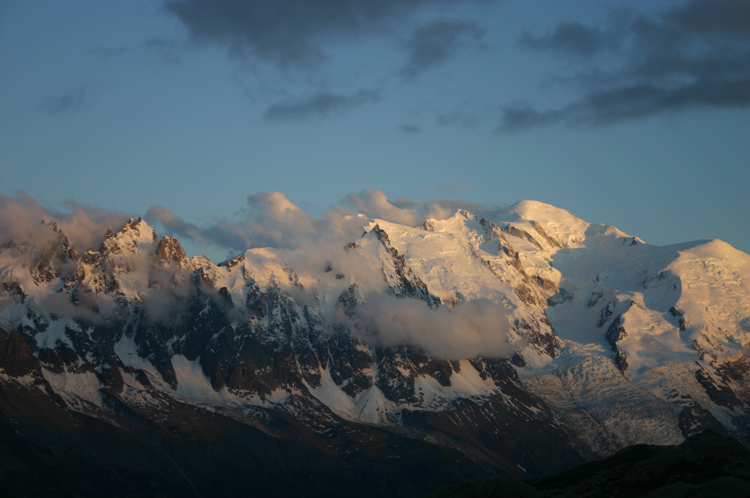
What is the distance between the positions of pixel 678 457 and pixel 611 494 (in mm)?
29025

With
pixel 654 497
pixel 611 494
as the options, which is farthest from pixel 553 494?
pixel 654 497

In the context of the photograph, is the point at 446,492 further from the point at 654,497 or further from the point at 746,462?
the point at 746,462

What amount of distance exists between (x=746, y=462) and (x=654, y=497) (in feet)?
163

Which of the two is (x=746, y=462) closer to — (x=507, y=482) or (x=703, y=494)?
(x=703, y=494)

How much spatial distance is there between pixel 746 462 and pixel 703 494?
50075 mm

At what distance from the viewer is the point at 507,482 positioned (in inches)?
6407

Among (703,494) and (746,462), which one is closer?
(703,494)

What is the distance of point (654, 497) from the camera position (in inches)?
6206

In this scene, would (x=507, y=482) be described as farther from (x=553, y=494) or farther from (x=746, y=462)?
(x=746, y=462)

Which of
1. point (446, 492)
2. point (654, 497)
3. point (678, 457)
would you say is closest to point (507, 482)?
point (446, 492)

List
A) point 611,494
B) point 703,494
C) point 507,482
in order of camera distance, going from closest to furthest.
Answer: point 703,494
point 507,482
point 611,494

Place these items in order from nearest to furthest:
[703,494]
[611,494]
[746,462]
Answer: [703,494], [611,494], [746,462]

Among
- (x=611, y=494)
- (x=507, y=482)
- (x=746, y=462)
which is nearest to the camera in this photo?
(x=507, y=482)

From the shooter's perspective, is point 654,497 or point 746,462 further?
point 746,462
